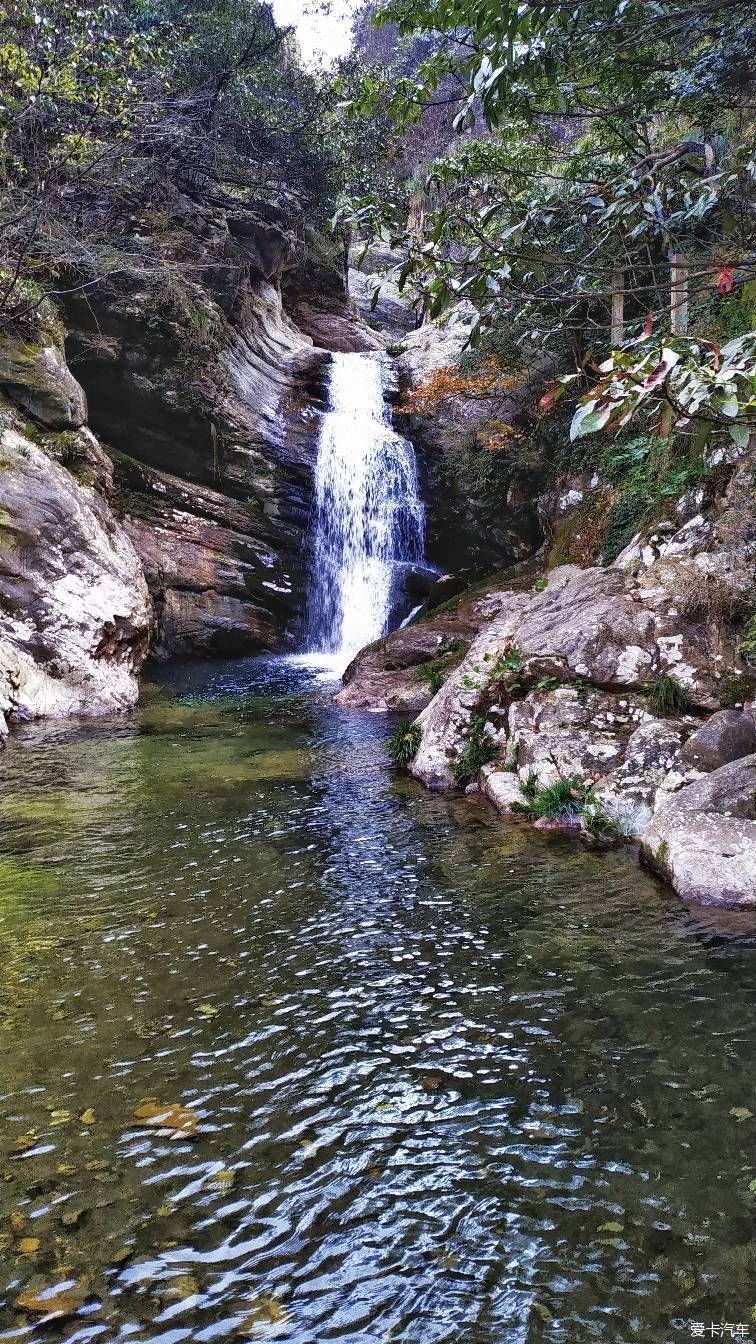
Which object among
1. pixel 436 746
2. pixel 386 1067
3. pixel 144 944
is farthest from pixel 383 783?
pixel 386 1067

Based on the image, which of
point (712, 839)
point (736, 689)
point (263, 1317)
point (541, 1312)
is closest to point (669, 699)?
point (736, 689)

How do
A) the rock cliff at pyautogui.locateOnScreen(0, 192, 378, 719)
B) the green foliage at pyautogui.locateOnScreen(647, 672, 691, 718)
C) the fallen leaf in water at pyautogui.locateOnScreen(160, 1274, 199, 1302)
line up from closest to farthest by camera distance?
the fallen leaf in water at pyautogui.locateOnScreen(160, 1274, 199, 1302), the green foliage at pyautogui.locateOnScreen(647, 672, 691, 718), the rock cliff at pyautogui.locateOnScreen(0, 192, 378, 719)

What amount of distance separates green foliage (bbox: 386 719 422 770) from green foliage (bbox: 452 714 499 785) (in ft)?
2.77

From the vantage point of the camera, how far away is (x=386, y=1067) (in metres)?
3.83

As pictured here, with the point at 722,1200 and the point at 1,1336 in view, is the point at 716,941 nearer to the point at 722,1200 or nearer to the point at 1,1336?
the point at 722,1200

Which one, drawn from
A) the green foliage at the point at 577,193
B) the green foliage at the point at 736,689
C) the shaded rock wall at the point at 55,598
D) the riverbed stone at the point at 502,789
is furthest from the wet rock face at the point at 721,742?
the shaded rock wall at the point at 55,598

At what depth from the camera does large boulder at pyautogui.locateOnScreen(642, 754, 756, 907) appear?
539cm

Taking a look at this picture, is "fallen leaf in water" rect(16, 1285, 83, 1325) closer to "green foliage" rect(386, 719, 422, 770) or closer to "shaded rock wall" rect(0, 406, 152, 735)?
"green foliage" rect(386, 719, 422, 770)

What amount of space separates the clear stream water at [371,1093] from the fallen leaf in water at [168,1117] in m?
0.03

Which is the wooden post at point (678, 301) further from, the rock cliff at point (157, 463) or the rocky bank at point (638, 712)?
the rock cliff at point (157, 463)

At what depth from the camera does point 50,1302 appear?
252cm

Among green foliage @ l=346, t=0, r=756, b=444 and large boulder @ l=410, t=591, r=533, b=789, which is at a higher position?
green foliage @ l=346, t=0, r=756, b=444

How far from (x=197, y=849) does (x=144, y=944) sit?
1785 millimetres

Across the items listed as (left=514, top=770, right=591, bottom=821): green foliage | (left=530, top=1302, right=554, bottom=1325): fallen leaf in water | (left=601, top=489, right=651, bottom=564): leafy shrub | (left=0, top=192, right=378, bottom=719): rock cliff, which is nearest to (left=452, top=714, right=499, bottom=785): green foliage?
(left=514, top=770, right=591, bottom=821): green foliage
